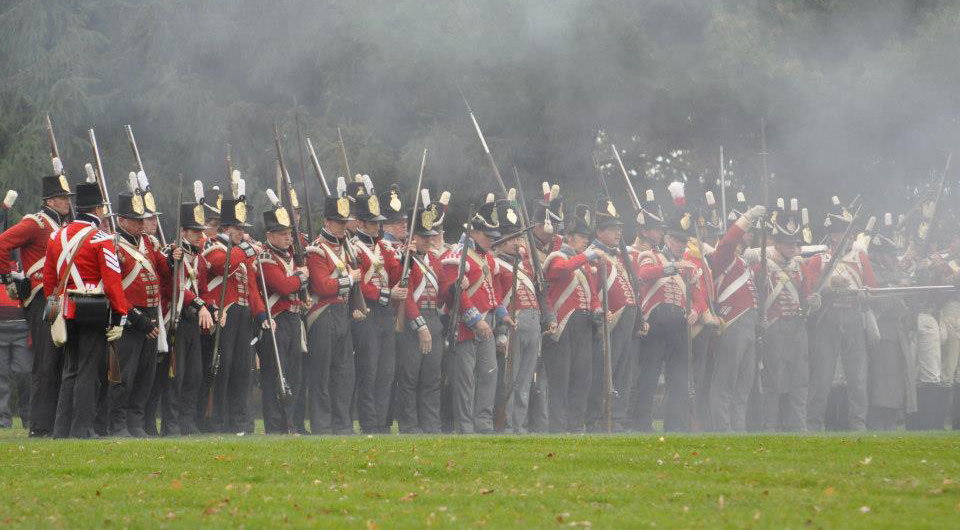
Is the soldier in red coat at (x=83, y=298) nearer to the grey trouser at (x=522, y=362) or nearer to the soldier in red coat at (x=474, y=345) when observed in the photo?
the soldier in red coat at (x=474, y=345)

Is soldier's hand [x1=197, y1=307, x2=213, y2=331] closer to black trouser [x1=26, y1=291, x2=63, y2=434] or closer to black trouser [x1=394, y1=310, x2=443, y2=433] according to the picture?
black trouser [x1=26, y1=291, x2=63, y2=434]

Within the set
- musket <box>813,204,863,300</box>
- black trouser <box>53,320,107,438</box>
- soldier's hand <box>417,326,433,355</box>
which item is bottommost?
black trouser <box>53,320,107,438</box>

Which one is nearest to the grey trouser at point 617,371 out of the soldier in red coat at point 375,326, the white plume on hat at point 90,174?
the soldier in red coat at point 375,326

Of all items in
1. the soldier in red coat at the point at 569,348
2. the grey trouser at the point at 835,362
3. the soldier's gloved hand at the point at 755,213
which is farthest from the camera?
the grey trouser at the point at 835,362

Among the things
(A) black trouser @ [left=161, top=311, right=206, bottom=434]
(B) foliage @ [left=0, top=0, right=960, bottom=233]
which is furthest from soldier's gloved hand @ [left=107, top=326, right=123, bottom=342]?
(B) foliage @ [left=0, top=0, right=960, bottom=233]

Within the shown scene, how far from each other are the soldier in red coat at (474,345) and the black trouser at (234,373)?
1.87 m

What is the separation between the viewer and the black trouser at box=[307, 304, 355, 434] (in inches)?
604

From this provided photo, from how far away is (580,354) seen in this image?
16.8 meters

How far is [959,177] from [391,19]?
8117mm

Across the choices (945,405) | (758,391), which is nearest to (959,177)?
(945,405)

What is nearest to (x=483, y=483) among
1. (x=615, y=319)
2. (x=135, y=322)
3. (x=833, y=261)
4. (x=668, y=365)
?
(x=135, y=322)

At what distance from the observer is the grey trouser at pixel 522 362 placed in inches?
639

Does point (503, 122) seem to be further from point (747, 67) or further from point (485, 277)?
point (485, 277)

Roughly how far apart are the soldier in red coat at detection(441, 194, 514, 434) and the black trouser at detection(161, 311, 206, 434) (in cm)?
232
